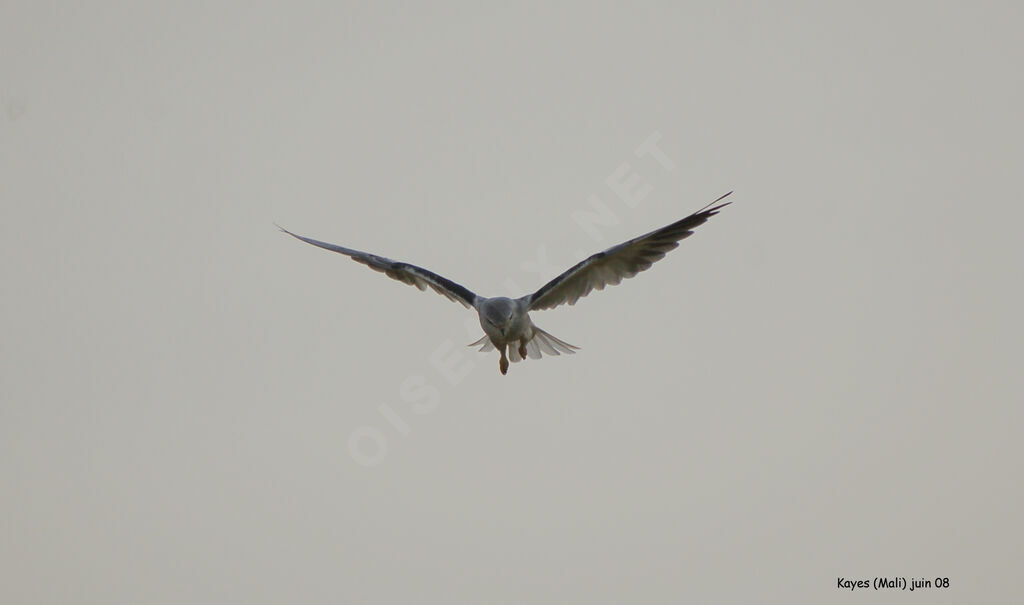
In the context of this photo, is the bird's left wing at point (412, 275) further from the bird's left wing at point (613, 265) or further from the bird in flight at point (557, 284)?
the bird's left wing at point (613, 265)

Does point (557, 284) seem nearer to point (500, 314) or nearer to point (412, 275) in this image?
point (500, 314)

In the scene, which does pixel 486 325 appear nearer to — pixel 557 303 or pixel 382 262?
pixel 557 303

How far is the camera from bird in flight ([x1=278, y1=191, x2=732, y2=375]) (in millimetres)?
12930

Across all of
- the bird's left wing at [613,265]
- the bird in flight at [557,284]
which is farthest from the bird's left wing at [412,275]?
the bird's left wing at [613,265]

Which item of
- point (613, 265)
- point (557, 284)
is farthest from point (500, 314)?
point (613, 265)

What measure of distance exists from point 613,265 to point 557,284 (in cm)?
72

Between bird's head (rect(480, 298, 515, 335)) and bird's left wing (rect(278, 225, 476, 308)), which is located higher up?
bird's left wing (rect(278, 225, 476, 308))

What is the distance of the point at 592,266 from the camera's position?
13.1m

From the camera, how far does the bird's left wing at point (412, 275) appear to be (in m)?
14.0

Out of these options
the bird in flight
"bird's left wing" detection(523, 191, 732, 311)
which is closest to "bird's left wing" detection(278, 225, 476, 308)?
the bird in flight

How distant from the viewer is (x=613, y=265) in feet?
43.6

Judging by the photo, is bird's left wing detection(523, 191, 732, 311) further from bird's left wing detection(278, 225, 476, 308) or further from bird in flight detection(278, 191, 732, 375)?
bird's left wing detection(278, 225, 476, 308)

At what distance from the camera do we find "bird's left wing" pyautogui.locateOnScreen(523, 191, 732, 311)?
507 inches

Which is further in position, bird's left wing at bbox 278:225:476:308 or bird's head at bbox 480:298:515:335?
bird's left wing at bbox 278:225:476:308
